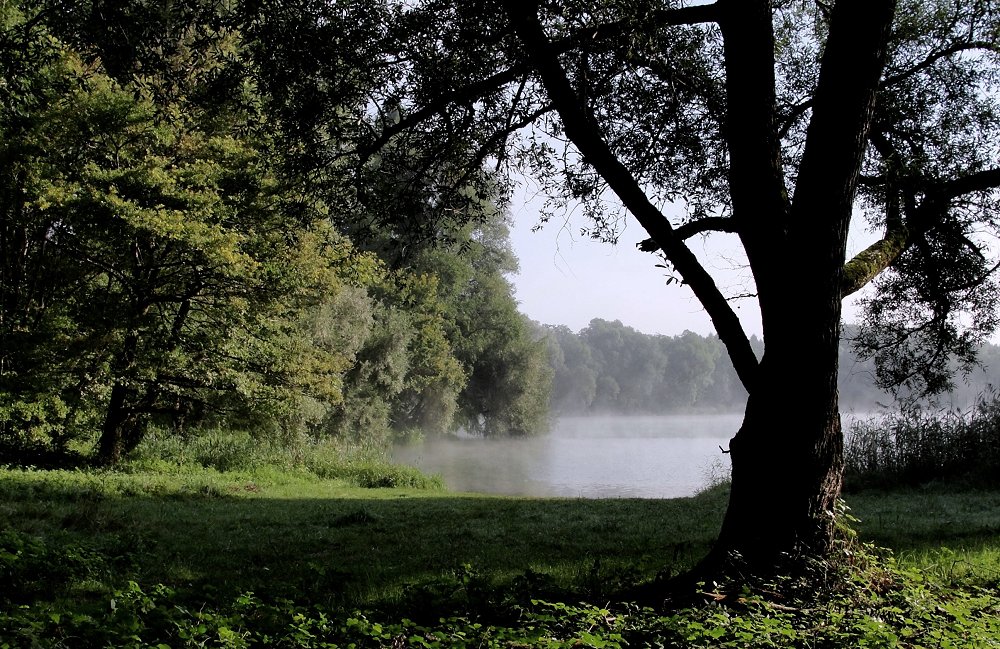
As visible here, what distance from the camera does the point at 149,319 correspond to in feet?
42.1

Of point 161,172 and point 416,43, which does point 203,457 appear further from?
point 416,43

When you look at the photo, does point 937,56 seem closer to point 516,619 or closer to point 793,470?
point 793,470

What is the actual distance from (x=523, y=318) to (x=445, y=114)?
3313 cm

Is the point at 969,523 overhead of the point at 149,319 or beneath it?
beneath

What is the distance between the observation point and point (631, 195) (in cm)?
527

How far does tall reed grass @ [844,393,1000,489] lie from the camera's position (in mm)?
13670

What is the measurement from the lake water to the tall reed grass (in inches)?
176

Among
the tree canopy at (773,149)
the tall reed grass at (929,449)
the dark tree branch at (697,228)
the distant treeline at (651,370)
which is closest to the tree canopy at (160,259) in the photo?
the tree canopy at (773,149)

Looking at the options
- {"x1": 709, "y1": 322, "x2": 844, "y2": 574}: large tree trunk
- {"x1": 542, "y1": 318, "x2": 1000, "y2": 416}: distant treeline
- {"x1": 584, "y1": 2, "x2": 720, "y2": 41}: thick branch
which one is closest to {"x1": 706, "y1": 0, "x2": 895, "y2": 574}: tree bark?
{"x1": 709, "y1": 322, "x2": 844, "y2": 574}: large tree trunk

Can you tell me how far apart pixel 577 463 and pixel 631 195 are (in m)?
24.7

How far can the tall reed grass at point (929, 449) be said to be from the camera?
13.7 m

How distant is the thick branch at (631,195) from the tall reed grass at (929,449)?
1076 centimetres

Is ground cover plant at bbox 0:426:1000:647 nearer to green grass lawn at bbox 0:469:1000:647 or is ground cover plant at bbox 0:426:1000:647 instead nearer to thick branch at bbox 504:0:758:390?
green grass lawn at bbox 0:469:1000:647

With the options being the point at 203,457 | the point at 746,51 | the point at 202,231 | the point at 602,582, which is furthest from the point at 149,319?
the point at 746,51
